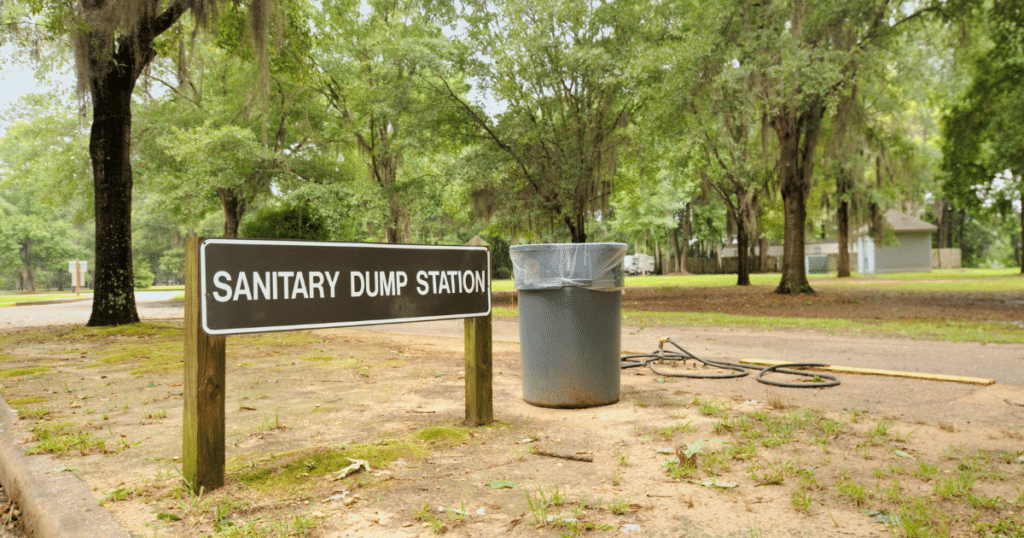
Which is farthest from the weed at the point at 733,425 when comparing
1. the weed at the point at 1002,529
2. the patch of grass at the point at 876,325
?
the patch of grass at the point at 876,325

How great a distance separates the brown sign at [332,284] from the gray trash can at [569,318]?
1.66ft

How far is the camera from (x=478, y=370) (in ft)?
12.2

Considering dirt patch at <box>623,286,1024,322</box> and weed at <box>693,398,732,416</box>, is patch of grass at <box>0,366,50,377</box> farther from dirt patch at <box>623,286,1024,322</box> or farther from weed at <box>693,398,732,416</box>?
dirt patch at <box>623,286,1024,322</box>

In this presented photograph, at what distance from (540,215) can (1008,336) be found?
1189cm

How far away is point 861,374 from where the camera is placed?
5492mm

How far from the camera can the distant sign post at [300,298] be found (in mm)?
2605

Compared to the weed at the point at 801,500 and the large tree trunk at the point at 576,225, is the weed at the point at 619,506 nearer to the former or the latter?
the weed at the point at 801,500

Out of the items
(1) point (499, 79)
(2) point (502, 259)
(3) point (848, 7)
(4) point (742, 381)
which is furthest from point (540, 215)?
(2) point (502, 259)

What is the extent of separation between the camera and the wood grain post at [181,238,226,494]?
8.47 feet

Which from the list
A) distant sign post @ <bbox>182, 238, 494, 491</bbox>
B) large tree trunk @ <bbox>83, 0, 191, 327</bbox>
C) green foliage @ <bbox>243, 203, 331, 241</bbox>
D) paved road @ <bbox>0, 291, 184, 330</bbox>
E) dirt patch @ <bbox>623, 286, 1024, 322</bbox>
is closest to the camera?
distant sign post @ <bbox>182, 238, 494, 491</bbox>

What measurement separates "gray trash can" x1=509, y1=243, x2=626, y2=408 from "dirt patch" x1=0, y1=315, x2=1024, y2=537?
0.20 meters

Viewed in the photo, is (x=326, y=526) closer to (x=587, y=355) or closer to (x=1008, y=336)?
(x=587, y=355)

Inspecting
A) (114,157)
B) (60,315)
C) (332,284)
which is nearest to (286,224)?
(60,315)

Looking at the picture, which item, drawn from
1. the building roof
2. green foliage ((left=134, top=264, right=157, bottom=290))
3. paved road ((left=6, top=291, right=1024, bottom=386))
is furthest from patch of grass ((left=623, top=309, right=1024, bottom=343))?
green foliage ((left=134, top=264, right=157, bottom=290))
